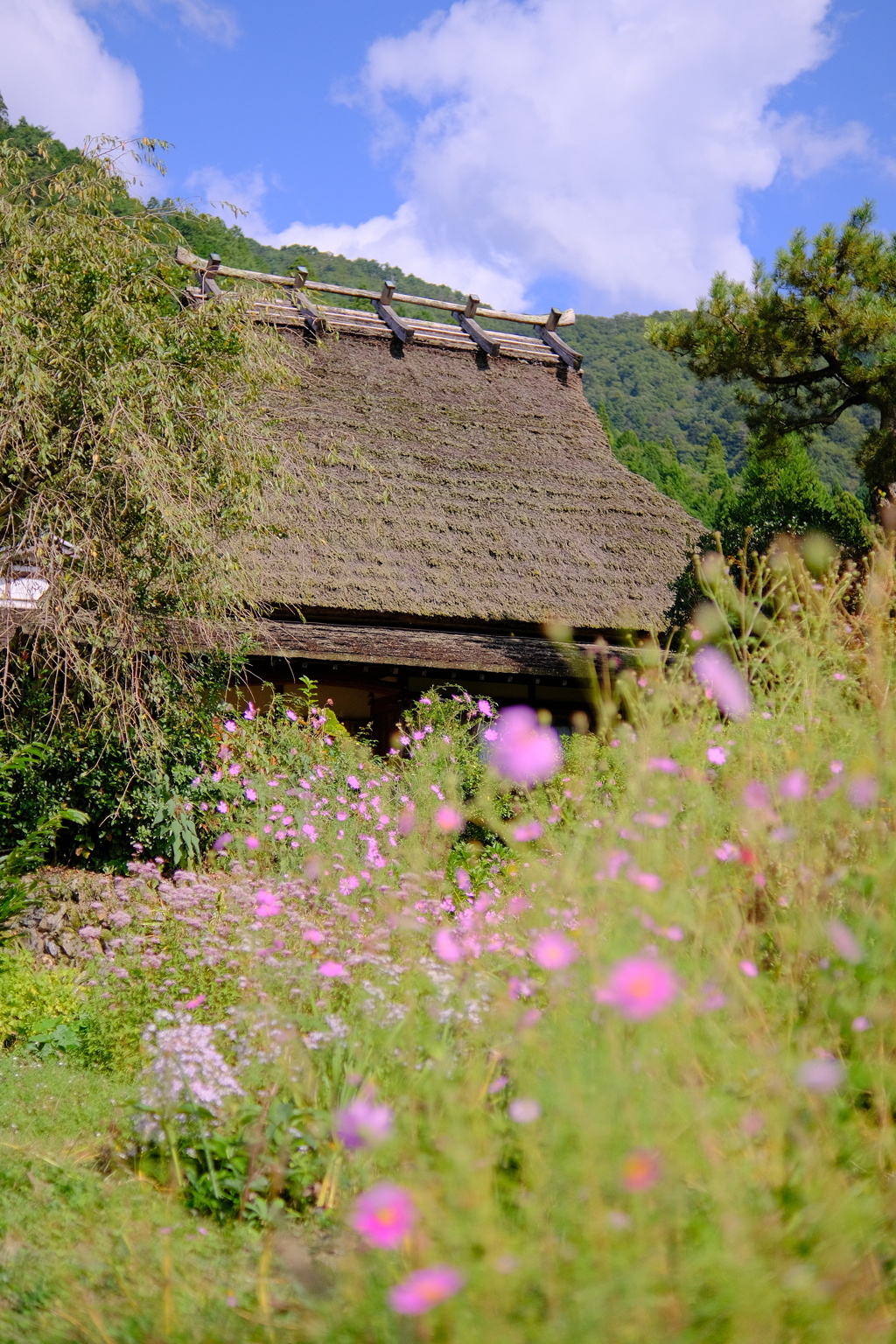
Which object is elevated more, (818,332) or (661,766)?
(818,332)

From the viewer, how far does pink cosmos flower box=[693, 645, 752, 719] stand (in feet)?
10.0

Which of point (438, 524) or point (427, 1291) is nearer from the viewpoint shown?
point (427, 1291)

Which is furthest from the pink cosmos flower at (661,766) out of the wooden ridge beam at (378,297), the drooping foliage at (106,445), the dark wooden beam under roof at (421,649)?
the wooden ridge beam at (378,297)

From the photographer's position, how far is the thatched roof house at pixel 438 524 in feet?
29.0

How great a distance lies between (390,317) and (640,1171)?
13.6 metres

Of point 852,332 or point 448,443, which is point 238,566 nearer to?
point 852,332

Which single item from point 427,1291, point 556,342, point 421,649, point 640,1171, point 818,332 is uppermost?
→ point 556,342

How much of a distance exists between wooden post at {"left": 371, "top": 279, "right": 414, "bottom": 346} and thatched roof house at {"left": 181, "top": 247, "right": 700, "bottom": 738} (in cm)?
3

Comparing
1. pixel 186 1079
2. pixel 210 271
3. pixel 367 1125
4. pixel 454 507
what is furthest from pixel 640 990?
pixel 210 271

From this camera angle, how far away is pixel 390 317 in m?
13.6

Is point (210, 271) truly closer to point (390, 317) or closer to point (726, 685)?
point (390, 317)

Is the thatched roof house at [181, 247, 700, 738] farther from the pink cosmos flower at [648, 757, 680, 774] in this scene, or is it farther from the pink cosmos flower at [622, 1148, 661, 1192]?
the pink cosmos flower at [622, 1148, 661, 1192]

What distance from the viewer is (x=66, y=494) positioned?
216 inches

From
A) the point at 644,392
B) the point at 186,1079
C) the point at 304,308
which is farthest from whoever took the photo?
the point at 644,392
